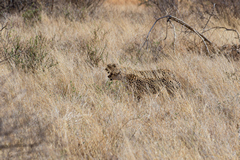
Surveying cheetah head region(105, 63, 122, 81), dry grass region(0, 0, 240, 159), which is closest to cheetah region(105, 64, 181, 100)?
cheetah head region(105, 63, 122, 81)

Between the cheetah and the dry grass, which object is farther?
the cheetah

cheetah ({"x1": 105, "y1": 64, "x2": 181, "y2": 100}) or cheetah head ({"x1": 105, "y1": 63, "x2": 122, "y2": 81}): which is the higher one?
cheetah head ({"x1": 105, "y1": 63, "x2": 122, "y2": 81})

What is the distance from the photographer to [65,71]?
3746 millimetres

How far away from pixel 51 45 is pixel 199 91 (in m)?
3.03

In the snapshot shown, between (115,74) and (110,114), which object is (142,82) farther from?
(110,114)

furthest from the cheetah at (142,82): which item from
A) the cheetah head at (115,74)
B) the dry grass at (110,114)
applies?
the dry grass at (110,114)

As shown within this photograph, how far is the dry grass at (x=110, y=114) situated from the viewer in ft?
7.39

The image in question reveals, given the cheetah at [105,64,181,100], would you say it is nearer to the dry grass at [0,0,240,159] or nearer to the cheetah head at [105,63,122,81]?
the cheetah head at [105,63,122,81]

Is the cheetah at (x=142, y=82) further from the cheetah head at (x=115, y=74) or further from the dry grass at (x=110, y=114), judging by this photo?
the dry grass at (x=110, y=114)

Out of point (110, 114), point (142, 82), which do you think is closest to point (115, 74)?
point (142, 82)

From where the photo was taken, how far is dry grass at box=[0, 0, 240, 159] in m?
2.25

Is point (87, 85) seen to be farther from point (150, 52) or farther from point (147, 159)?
point (150, 52)

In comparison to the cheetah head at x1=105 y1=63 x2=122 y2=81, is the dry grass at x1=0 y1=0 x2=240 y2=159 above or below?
below

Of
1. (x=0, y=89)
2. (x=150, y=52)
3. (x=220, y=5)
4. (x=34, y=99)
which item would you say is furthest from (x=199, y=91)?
(x=220, y=5)
